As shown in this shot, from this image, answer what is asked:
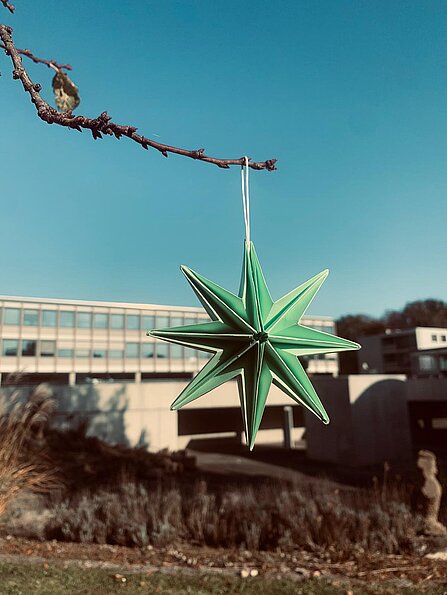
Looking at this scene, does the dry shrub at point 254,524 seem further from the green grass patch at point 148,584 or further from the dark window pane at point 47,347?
the dark window pane at point 47,347

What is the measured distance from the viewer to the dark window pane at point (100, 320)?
580 centimetres

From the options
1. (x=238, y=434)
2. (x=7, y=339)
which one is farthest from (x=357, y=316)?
(x=7, y=339)

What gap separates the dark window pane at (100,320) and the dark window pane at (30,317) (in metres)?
0.69

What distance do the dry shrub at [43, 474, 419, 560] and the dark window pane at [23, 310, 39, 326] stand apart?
132 inches

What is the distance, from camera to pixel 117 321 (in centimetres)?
669

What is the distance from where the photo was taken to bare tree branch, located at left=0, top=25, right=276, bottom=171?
1.54 metres

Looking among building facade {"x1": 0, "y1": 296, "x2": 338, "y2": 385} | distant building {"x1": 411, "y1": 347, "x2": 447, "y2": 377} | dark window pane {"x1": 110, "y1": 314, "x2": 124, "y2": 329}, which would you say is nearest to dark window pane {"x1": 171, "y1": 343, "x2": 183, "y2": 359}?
building facade {"x1": 0, "y1": 296, "x2": 338, "y2": 385}

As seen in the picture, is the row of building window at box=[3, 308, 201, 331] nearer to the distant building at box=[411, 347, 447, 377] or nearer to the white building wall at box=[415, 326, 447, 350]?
the distant building at box=[411, 347, 447, 377]

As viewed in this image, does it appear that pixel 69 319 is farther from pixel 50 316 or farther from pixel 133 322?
pixel 133 322

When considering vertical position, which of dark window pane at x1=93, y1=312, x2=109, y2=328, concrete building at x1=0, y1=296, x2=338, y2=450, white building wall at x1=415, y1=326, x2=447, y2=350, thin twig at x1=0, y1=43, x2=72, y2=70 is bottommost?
concrete building at x1=0, y1=296, x2=338, y2=450

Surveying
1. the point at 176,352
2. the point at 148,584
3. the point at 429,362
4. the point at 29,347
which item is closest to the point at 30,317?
the point at 29,347

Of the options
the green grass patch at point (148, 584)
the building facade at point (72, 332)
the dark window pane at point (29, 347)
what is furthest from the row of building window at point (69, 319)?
the green grass patch at point (148, 584)

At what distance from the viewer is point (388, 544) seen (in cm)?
624

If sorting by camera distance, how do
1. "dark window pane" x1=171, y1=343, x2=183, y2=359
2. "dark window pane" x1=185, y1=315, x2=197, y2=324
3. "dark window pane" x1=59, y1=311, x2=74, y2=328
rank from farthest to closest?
"dark window pane" x1=171, y1=343, x2=183, y2=359
"dark window pane" x1=185, y1=315, x2=197, y2=324
"dark window pane" x1=59, y1=311, x2=74, y2=328
